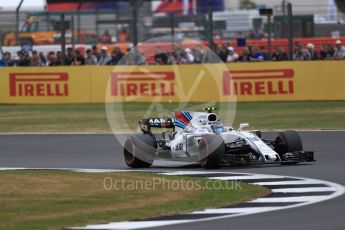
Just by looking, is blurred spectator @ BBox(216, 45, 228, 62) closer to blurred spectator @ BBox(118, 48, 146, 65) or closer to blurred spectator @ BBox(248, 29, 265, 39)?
blurred spectator @ BBox(118, 48, 146, 65)

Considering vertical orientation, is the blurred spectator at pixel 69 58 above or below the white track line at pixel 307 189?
above

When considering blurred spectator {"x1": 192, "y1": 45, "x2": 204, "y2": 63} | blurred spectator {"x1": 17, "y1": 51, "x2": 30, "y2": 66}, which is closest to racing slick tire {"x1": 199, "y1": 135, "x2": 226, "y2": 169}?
blurred spectator {"x1": 192, "y1": 45, "x2": 204, "y2": 63}

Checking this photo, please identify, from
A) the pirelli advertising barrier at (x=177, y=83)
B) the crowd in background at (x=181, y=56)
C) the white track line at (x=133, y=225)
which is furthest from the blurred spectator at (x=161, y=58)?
the white track line at (x=133, y=225)

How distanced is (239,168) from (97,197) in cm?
417

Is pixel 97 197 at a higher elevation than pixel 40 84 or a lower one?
higher

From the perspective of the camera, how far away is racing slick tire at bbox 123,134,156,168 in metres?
17.6

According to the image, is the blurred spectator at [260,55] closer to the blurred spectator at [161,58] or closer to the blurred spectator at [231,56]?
the blurred spectator at [231,56]

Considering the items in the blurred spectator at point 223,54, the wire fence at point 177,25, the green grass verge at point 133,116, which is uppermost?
the wire fence at point 177,25

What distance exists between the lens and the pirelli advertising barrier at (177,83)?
101 ft

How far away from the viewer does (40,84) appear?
33219mm

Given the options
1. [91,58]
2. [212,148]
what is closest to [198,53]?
[91,58]

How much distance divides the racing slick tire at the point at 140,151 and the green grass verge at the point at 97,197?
1390mm

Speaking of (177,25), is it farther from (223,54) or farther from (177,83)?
(177,83)

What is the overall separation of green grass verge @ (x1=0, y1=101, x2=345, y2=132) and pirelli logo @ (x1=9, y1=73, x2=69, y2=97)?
0.44m
